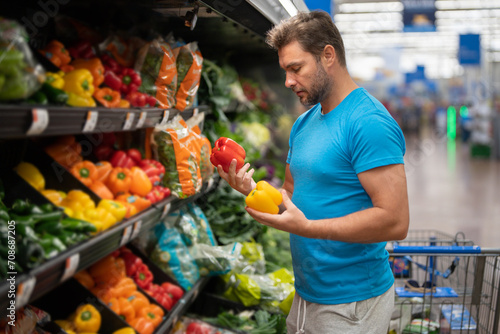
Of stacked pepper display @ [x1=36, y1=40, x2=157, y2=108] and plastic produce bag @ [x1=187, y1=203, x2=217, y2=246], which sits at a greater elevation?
stacked pepper display @ [x1=36, y1=40, x2=157, y2=108]

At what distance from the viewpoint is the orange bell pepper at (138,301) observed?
250 centimetres

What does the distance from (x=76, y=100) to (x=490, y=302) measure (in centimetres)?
240

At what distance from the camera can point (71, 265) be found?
1579mm

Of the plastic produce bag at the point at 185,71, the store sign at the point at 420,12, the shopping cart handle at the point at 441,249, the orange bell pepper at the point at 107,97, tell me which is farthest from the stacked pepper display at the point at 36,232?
the store sign at the point at 420,12

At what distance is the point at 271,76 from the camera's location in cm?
636

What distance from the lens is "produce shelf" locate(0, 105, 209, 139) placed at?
1.35 meters

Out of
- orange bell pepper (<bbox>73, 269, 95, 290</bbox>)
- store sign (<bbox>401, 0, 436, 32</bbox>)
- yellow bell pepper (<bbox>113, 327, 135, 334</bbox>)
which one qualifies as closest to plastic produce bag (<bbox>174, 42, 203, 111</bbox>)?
orange bell pepper (<bbox>73, 269, 95, 290</bbox>)

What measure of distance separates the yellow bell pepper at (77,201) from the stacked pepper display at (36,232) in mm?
122

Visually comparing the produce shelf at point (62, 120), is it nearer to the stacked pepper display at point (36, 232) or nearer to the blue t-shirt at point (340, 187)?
the stacked pepper display at point (36, 232)

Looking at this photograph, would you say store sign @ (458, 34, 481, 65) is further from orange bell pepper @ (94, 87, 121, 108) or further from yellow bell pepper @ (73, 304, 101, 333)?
yellow bell pepper @ (73, 304, 101, 333)

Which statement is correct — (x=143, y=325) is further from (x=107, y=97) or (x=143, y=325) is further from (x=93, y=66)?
(x=93, y=66)

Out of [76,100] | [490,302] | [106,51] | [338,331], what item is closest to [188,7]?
[106,51]

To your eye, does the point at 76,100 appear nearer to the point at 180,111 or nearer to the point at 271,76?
the point at 180,111

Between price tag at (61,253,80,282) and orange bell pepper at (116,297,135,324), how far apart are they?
2.92 ft
